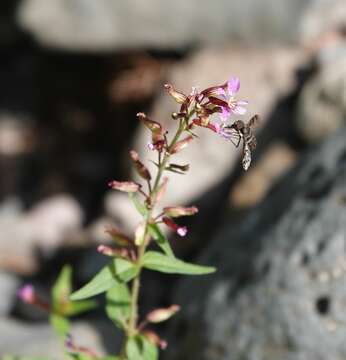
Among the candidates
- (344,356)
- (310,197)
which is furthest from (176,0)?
(344,356)

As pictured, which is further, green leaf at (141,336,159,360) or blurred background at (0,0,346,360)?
blurred background at (0,0,346,360)

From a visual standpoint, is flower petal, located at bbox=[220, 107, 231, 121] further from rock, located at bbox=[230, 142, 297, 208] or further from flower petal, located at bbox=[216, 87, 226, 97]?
rock, located at bbox=[230, 142, 297, 208]

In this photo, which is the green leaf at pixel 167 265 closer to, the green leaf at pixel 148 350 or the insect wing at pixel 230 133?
the green leaf at pixel 148 350

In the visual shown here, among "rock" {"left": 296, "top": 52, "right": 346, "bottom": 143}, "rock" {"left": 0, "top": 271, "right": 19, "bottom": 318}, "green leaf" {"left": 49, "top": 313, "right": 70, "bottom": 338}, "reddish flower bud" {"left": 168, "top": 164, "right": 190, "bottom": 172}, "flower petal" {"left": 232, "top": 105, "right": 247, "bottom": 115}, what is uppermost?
"rock" {"left": 296, "top": 52, "right": 346, "bottom": 143}

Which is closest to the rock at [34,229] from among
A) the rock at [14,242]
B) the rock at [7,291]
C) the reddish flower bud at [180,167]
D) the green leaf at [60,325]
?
the rock at [14,242]

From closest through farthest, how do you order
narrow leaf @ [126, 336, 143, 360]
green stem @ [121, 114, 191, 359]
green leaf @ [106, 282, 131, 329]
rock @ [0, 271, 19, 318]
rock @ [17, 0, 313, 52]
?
green stem @ [121, 114, 191, 359] → narrow leaf @ [126, 336, 143, 360] → green leaf @ [106, 282, 131, 329] → rock @ [0, 271, 19, 318] → rock @ [17, 0, 313, 52]

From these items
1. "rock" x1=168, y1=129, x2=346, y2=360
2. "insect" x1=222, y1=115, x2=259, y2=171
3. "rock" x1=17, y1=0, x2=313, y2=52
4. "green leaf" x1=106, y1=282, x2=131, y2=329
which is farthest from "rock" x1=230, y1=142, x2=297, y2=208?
"insect" x1=222, y1=115, x2=259, y2=171

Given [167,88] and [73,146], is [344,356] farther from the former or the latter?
[73,146]
